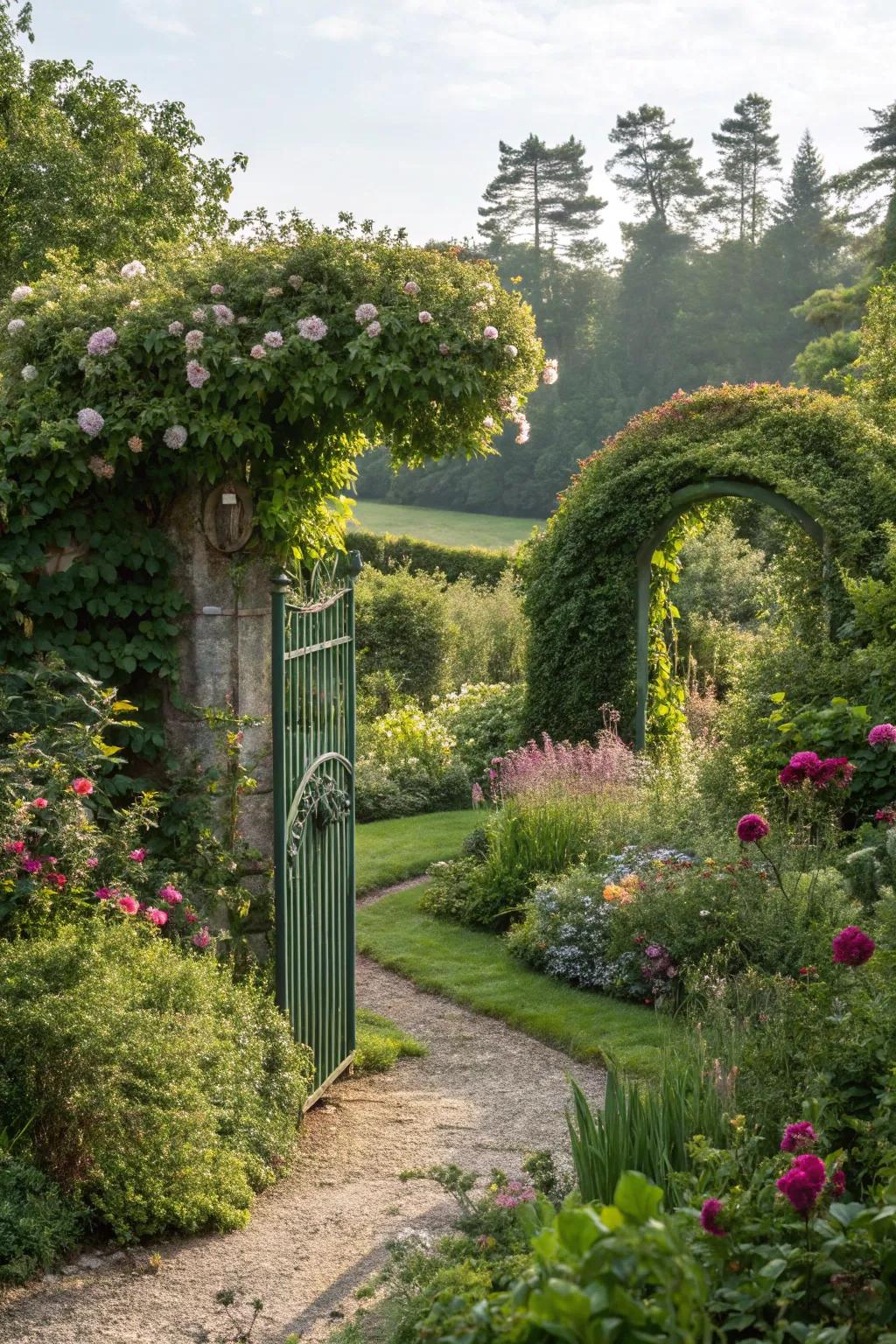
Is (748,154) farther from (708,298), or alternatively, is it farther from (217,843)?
(217,843)

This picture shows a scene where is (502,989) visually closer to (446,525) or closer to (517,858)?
(517,858)

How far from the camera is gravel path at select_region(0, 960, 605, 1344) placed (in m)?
3.34

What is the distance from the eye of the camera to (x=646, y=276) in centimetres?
3556

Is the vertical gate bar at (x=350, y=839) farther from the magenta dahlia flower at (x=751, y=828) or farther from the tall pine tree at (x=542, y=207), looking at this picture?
the tall pine tree at (x=542, y=207)

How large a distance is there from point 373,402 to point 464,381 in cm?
37

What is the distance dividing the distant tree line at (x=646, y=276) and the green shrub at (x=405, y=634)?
18807mm

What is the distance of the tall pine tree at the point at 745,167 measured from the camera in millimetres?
34250

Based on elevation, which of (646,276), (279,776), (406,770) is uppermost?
(646,276)

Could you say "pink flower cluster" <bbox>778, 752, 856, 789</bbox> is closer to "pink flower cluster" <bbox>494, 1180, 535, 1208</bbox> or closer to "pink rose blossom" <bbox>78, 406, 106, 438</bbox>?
"pink flower cluster" <bbox>494, 1180, 535, 1208</bbox>

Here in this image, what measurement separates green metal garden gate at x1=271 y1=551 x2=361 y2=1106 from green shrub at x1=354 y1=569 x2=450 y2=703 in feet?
28.8

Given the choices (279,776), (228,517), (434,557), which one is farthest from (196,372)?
(434,557)

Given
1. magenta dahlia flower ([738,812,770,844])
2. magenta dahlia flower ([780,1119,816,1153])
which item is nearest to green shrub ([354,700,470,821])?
magenta dahlia flower ([738,812,770,844])

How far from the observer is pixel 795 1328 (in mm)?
1793

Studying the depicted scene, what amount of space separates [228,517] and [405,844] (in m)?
A: 5.12
